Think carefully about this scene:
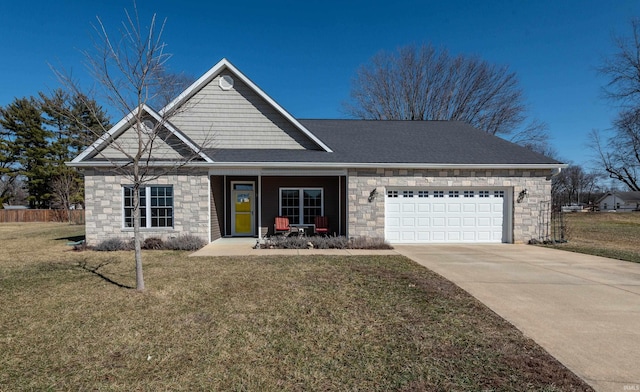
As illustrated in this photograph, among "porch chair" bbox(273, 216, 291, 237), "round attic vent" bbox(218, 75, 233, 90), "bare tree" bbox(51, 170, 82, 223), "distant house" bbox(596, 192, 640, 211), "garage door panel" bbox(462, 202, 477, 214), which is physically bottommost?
"distant house" bbox(596, 192, 640, 211)

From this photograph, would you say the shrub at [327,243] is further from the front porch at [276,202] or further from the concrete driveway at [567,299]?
the front porch at [276,202]

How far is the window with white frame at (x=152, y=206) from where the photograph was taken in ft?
35.1

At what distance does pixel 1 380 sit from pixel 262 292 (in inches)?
130

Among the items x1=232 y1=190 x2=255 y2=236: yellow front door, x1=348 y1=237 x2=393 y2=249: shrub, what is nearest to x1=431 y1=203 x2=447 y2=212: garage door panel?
x1=348 y1=237 x2=393 y2=249: shrub

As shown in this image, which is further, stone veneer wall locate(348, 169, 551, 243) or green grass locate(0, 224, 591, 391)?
stone veneer wall locate(348, 169, 551, 243)

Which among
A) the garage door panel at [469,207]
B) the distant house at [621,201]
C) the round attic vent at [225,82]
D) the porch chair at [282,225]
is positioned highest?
the round attic vent at [225,82]

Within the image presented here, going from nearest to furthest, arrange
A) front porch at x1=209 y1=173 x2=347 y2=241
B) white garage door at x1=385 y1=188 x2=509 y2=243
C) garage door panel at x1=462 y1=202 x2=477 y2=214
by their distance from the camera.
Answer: white garage door at x1=385 y1=188 x2=509 y2=243 < garage door panel at x1=462 y1=202 x2=477 y2=214 < front porch at x1=209 y1=173 x2=347 y2=241

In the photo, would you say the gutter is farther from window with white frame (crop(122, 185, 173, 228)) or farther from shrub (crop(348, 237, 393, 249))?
shrub (crop(348, 237, 393, 249))

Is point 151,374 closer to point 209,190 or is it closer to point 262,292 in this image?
point 262,292

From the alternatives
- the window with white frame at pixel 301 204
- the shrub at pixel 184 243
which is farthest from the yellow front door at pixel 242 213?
the shrub at pixel 184 243

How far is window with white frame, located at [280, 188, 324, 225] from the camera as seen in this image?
12953 mm

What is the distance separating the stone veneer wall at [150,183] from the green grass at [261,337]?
4106mm

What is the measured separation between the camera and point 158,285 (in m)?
5.93

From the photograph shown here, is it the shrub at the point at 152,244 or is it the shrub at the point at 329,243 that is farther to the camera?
the shrub at the point at 329,243
